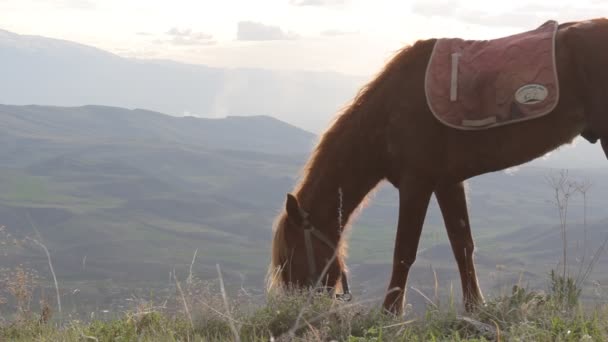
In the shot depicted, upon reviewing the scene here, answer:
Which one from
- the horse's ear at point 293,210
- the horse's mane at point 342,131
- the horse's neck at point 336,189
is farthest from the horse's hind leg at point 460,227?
the horse's ear at point 293,210

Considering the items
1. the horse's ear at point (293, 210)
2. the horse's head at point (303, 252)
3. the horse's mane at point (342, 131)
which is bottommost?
the horse's head at point (303, 252)

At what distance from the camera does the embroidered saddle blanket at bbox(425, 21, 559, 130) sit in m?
5.61

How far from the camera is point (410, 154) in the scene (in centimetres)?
596

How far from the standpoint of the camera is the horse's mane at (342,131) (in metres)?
6.32

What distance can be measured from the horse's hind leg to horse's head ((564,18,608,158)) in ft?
4.18

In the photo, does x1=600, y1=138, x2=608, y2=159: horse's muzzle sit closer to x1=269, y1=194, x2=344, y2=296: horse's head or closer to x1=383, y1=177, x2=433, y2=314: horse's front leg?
x1=383, y1=177, x2=433, y2=314: horse's front leg

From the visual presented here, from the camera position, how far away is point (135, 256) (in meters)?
152

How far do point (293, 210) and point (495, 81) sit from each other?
206 centimetres

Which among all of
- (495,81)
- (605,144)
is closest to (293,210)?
(495,81)

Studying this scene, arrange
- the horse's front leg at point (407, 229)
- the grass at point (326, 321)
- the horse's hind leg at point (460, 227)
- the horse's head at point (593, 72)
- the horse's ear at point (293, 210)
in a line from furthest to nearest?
1. the horse's hind leg at point (460, 227)
2. the horse's ear at point (293, 210)
3. the horse's front leg at point (407, 229)
4. the horse's head at point (593, 72)
5. the grass at point (326, 321)

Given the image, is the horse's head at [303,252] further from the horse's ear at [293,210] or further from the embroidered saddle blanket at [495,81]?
the embroidered saddle blanket at [495,81]

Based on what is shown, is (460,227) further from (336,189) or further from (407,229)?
(336,189)

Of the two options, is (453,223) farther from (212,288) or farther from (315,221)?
(212,288)

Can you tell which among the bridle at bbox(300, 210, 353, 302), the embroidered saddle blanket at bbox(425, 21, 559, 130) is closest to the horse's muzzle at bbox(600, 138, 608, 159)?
the embroidered saddle blanket at bbox(425, 21, 559, 130)
